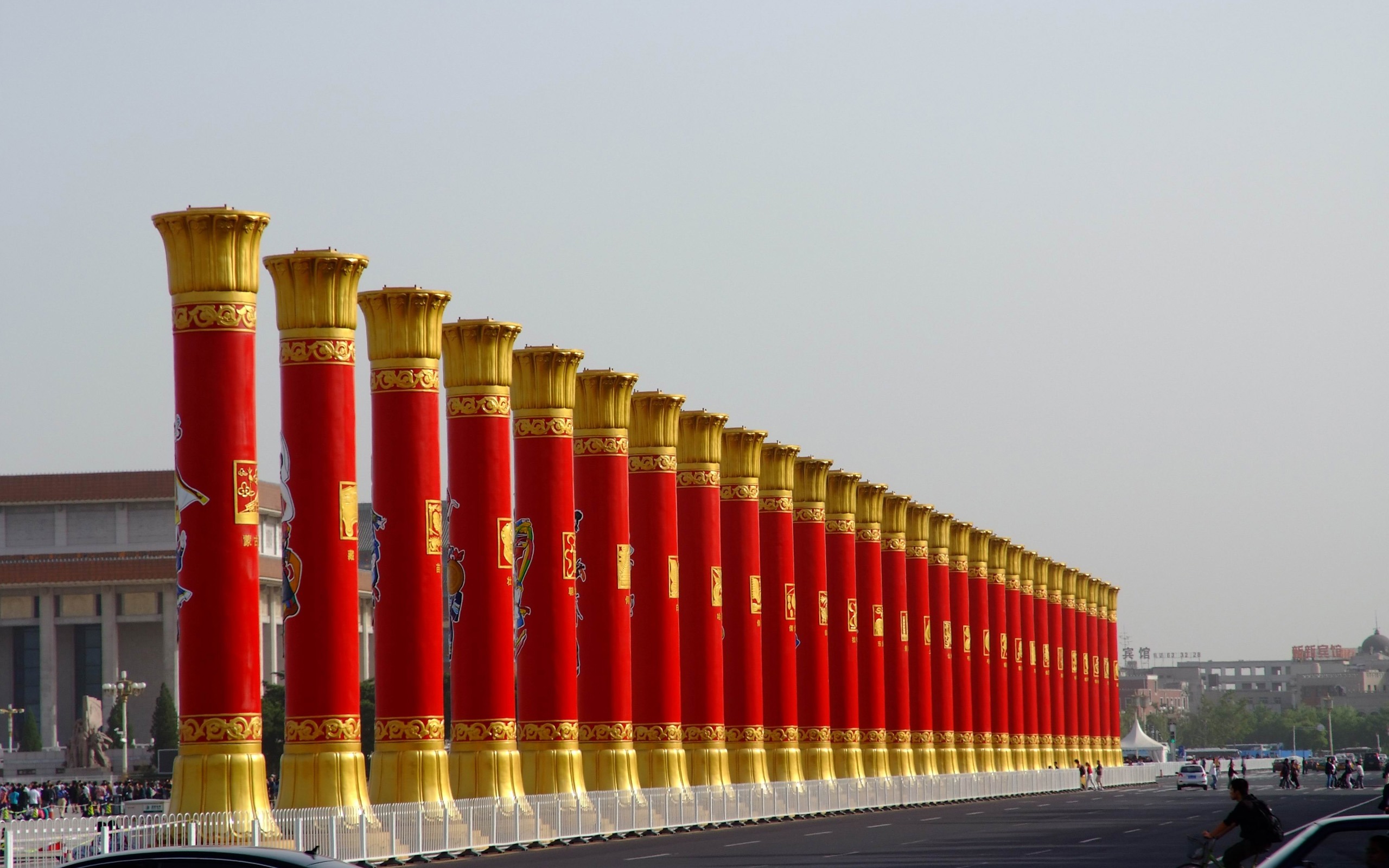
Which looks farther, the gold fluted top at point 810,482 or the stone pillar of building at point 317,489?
the gold fluted top at point 810,482

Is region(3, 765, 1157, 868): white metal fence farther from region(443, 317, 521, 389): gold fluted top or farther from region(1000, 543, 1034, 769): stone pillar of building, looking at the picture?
region(1000, 543, 1034, 769): stone pillar of building

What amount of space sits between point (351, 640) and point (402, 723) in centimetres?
311

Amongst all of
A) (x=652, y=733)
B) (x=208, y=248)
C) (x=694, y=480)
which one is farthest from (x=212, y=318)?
(x=694, y=480)

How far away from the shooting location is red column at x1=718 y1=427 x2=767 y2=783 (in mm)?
52844

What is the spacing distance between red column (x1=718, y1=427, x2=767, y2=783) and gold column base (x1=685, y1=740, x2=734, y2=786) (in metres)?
2.15

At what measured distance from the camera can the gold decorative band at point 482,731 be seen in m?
37.5

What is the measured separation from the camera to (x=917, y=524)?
7588cm

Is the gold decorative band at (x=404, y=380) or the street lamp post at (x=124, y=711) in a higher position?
the gold decorative band at (x=404, y=380)

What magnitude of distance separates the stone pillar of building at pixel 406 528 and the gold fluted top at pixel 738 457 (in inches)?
786

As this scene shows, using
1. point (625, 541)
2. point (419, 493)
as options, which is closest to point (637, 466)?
point (625, 541)

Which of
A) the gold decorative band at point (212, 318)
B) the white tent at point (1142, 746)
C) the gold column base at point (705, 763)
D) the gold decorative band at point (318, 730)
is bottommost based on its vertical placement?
the white tent at point (1142, 746)

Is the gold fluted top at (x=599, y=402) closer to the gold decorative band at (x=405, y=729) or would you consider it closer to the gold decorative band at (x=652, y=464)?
the gold decorative band at (x=652, y=464)

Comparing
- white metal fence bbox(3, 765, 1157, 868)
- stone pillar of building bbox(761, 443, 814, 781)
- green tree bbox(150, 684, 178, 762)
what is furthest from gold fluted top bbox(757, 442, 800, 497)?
green tree bbox(150, 684, 178, 762)

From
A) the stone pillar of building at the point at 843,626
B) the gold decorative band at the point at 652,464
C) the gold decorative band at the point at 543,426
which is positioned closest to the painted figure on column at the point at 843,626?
the stone pillar of building at the point at 843,626
